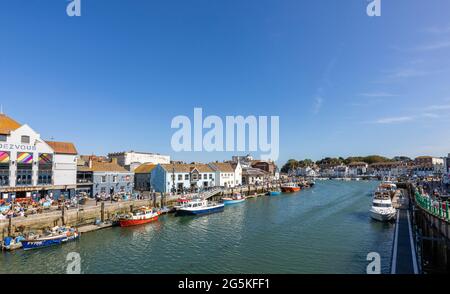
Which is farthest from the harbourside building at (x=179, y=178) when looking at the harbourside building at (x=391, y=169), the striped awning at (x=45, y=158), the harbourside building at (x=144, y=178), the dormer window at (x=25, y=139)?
the harbourside building at (x=391, y=169)

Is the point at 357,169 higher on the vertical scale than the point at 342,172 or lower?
higher

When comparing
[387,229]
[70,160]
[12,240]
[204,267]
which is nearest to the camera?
[204,267]

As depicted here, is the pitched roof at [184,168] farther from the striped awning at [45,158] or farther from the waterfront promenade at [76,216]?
the striped awning at [45,158]

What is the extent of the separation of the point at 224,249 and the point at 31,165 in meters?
28.5

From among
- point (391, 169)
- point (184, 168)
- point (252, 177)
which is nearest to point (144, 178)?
point (184, 168)

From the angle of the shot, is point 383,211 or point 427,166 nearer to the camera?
point 383,211

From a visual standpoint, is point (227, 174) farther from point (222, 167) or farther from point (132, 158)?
point (132, 158)

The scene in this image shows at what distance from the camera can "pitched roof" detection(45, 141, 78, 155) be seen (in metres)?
37.7

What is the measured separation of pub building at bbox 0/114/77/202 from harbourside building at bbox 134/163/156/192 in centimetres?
1770

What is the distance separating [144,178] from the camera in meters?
56.3
